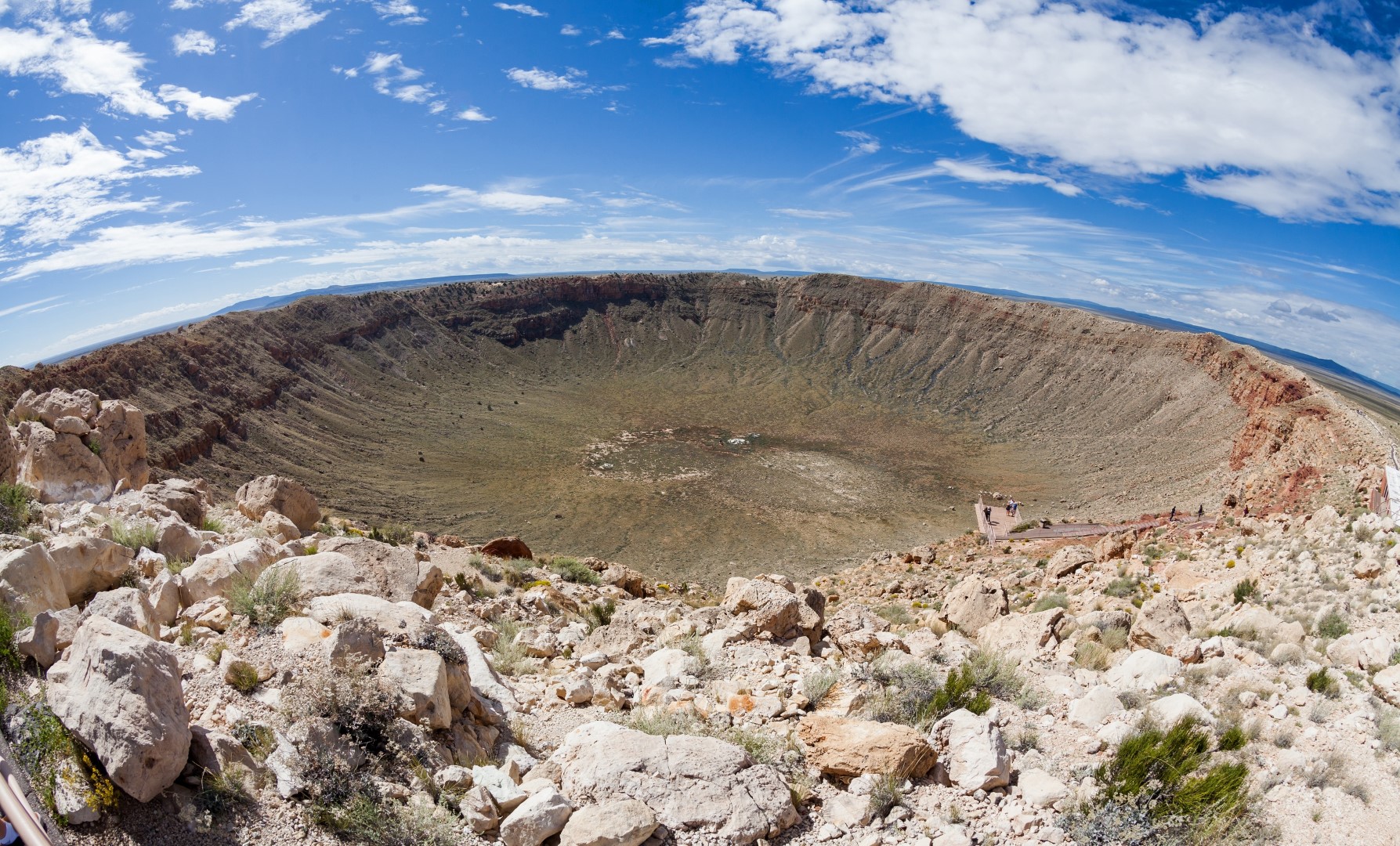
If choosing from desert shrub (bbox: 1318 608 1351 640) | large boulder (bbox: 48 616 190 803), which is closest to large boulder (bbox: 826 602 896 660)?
desert shrub (bbox: 1318 608 1351 640)

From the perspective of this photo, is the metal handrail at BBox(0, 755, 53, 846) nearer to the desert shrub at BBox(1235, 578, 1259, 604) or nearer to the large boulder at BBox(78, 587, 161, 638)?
the large boulder at BBox(78, 587, 161, 638)

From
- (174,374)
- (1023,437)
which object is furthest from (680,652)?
(1023,437)

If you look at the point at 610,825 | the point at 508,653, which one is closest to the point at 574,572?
the point at 508,653

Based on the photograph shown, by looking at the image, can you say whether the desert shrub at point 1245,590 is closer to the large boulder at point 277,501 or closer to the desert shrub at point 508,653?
the desert shrub at point 508,653

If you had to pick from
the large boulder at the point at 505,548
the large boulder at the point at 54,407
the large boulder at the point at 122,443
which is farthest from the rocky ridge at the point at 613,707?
the large boulder at the point at 505,548

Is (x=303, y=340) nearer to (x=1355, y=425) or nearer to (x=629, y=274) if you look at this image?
(x=629, y=274)
